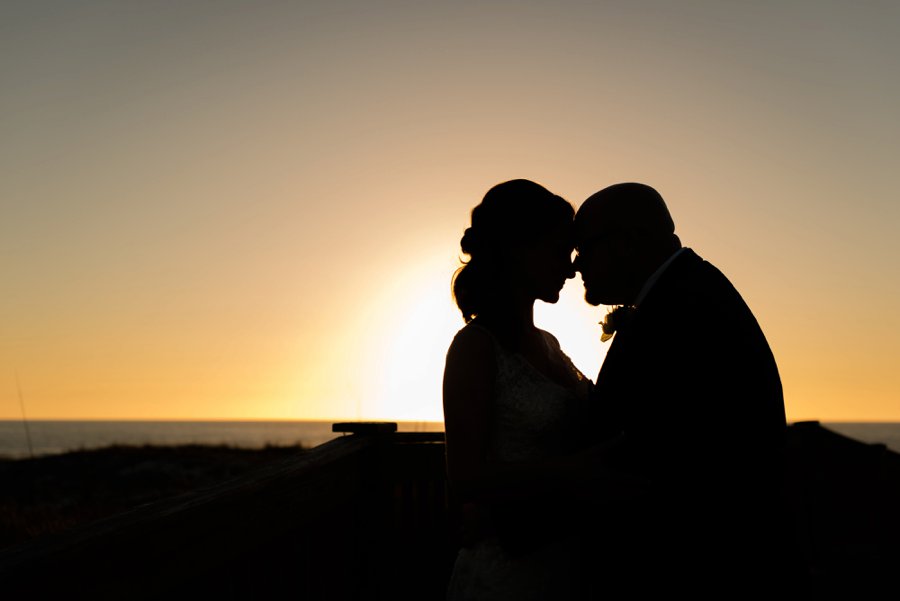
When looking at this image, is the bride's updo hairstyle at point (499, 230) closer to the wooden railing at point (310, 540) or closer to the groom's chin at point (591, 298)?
the groom's chin at point (591, 298)

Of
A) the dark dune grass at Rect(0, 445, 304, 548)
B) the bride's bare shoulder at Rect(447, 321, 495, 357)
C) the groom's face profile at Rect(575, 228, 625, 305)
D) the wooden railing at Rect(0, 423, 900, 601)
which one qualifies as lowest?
the dark dune grass at Rect(0, 445, 304, 548)

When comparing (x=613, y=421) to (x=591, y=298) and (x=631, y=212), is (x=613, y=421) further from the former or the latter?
(x=631, y=212)

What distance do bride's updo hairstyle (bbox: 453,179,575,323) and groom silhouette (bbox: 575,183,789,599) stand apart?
1.99 feet

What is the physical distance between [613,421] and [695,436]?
317 millimetres

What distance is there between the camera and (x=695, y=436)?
2.54m

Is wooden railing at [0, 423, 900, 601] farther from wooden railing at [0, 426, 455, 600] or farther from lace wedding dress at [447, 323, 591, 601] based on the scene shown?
lace wedding dress at [447, 323, 591, 601]

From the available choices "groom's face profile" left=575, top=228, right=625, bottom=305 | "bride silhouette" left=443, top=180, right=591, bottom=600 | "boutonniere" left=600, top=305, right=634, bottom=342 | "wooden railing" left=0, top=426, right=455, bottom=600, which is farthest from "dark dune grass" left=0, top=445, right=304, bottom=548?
"groom's face profile" left=575, top=228, right=625, bottom=305

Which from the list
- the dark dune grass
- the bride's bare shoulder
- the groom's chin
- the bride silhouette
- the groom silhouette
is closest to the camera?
the groom silhouette

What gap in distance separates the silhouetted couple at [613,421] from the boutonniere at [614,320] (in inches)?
0.6

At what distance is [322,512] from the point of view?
3588 millimetres

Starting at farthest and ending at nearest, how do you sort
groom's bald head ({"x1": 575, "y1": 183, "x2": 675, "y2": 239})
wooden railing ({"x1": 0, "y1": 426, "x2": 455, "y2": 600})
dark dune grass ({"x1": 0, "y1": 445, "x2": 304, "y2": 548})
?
dark dune grass ({"x1": 0, "y1": 445, "x2": 304, "y2": 548}), groom's bald head ({"x1": 575, "y1": 183, "x2": 675, "y2": 239}), wooden railing ({"x1": 0, "y1": 426, "x2": 455, "y2": 600})

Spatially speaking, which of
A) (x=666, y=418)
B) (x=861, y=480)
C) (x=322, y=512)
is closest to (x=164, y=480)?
(x=861, y=480)

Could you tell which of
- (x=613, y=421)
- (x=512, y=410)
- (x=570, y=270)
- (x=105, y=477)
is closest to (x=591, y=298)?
(x=570, y=270)

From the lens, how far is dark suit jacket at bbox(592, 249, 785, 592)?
98.0 inches
